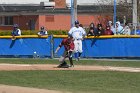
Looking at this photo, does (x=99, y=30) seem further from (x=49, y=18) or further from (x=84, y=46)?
(x=49, y=18)

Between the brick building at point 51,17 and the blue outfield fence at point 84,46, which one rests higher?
the brick building at point 51,17

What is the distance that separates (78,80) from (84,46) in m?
10.5

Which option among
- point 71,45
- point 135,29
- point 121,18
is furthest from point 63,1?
point 71,45

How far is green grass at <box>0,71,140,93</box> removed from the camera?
13880 mm

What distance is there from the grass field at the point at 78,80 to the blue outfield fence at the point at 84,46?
7.44m

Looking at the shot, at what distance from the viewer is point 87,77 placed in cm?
1677

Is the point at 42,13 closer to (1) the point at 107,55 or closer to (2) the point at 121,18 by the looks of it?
(2) the point at 121,18

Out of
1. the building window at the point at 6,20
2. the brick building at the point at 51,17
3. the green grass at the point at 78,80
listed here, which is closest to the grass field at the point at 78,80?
the green grass at the point at 78,80

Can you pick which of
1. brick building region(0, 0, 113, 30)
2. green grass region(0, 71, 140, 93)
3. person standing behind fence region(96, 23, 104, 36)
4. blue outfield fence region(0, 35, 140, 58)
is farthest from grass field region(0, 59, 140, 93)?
brick building region(0, 0, 113, 30)

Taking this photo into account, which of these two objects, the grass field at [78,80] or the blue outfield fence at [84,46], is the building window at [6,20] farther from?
the grass field at [78,80]

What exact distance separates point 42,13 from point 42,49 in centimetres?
2541

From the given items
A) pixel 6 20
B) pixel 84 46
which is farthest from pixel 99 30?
pixel 6 20

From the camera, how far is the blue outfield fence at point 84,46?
25.7m

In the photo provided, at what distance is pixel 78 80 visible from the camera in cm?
1594
